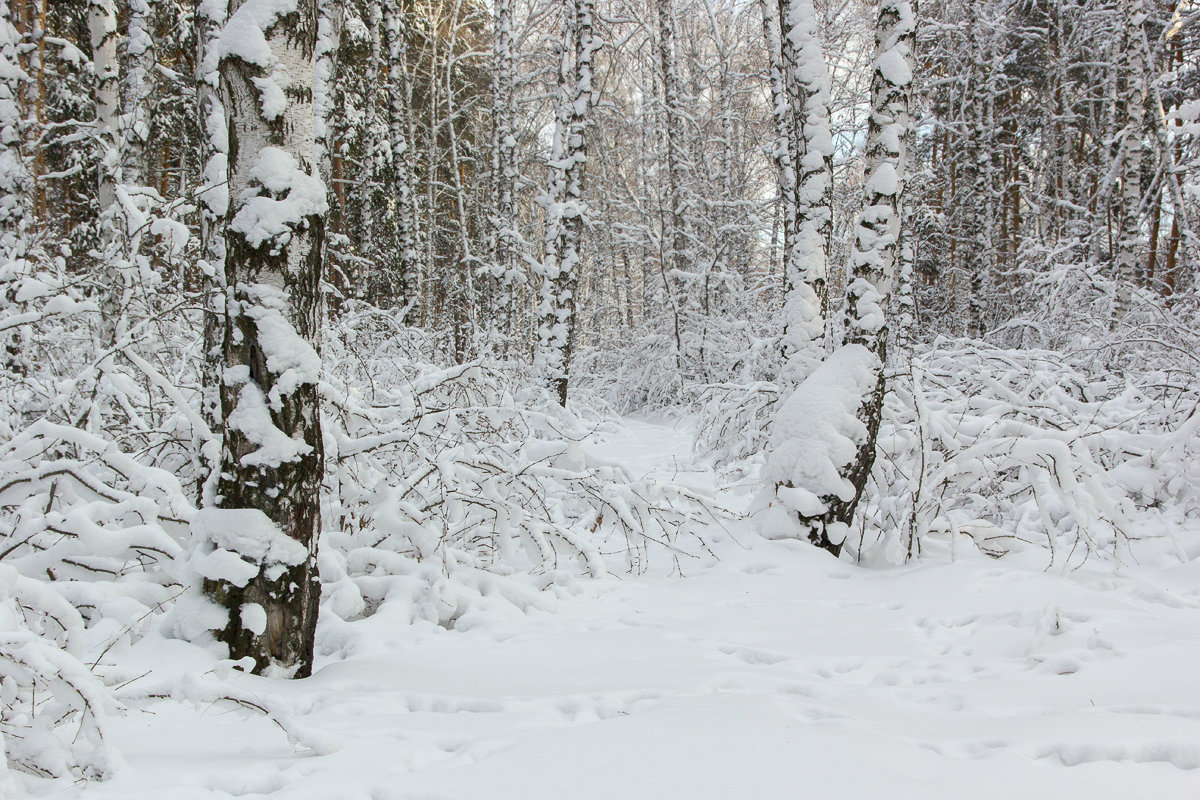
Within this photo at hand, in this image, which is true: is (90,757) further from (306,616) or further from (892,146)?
(892,146)

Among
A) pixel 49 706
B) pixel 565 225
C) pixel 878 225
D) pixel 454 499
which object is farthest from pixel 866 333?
pixel 565 225

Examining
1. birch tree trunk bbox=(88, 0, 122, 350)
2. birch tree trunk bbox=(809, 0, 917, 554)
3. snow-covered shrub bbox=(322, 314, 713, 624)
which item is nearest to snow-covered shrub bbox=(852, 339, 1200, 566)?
birch tree trunk bbox=(809, 0, 917, 554)

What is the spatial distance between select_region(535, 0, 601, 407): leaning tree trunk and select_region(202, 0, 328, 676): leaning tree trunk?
6357 mm

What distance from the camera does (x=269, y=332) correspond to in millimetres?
2533

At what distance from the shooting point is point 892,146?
14.0ft

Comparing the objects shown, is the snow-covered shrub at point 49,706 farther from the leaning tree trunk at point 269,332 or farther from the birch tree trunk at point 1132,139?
the birch tree trunk at point 1132,139

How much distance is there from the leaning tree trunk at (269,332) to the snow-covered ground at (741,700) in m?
0.28

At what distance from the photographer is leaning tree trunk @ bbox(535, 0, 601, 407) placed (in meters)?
8.85

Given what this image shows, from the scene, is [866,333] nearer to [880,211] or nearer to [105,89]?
[880,211]

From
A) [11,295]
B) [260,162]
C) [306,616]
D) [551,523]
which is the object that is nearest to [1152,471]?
[551,523]

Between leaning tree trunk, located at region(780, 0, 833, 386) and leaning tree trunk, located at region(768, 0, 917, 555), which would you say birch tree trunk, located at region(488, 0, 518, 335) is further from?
leaning tree trunk, located at region(768, 0, 917, 555)

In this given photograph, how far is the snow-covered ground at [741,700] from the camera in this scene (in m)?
1.81

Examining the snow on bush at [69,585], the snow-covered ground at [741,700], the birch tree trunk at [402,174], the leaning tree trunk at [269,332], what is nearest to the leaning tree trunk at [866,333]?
the snow-covered ground at [741,700]

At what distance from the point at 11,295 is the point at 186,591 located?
2317mm
